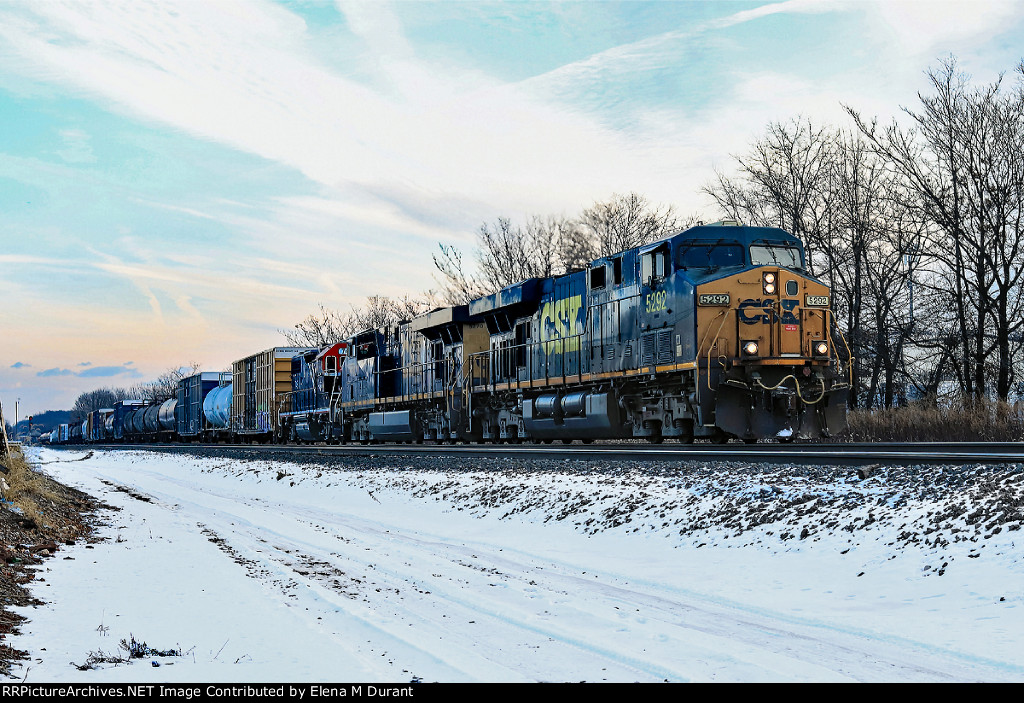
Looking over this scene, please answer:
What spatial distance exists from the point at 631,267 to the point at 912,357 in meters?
15.9

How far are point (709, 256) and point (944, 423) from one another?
279 inches

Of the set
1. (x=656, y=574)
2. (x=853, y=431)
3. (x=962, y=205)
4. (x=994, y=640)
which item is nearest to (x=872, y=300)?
(x=962, y=205)

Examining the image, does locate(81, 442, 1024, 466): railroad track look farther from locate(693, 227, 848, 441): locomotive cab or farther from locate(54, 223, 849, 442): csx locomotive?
locate(54, 223, 849, 442): csx locomotive

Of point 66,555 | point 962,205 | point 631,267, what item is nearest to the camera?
point 66,555

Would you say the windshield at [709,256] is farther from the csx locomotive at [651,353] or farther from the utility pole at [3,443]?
the utility pole at [3,443]

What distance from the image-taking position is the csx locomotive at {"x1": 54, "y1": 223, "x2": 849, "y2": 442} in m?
15.9

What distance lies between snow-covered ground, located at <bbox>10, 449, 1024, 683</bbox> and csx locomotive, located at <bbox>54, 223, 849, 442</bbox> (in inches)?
162

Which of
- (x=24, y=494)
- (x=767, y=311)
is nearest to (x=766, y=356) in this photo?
(x=767, y=311)

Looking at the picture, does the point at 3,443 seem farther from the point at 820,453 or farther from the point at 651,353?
the point at 820,453

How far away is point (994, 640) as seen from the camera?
18.1 ft

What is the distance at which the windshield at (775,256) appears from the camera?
16891 millimetres

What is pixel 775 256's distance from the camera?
17.0m

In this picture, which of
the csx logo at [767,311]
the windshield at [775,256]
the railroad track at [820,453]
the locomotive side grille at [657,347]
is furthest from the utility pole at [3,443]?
the windshield at [775,256]
